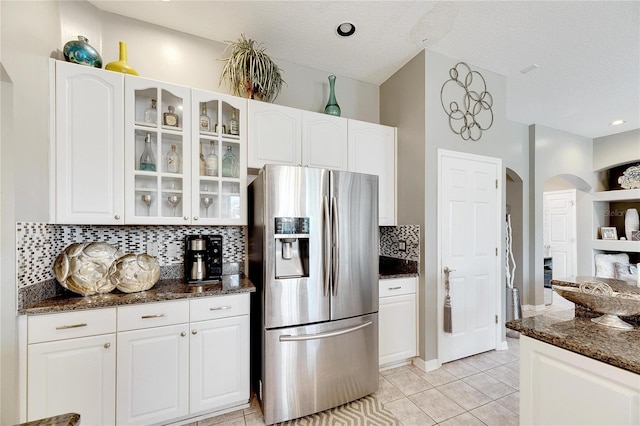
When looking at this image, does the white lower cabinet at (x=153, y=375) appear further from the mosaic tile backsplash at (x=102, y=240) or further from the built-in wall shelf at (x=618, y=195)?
the built-in wall shelf at (x=618, y=195)

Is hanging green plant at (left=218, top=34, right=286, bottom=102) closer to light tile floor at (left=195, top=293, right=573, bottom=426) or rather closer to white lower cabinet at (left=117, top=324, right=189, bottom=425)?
white lower cabinet at (left=117, top=324, right=189, bottom=425)

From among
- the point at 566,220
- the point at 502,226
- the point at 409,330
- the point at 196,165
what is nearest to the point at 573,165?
the point at 566,220

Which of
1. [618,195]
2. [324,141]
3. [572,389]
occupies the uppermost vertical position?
[324,141]

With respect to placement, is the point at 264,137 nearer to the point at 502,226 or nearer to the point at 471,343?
the point at 502,226

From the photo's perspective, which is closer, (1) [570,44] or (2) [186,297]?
(2) [186,297]

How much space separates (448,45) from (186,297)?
3.09 metres

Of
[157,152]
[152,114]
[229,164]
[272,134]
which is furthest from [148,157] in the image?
[272,134]

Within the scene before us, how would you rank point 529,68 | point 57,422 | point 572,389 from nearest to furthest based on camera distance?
point 57,422
point 572,389
point 529,68

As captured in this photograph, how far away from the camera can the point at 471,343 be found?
277 centimetres

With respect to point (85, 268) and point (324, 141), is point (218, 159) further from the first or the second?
point (85, 268)

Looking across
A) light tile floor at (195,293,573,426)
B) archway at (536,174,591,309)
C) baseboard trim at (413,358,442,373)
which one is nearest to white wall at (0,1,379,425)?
light tile floor at (195,293,573,426)

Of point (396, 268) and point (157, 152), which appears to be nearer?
point (157, 152)

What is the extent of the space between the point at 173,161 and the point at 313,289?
145cm

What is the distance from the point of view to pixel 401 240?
9.36ft
